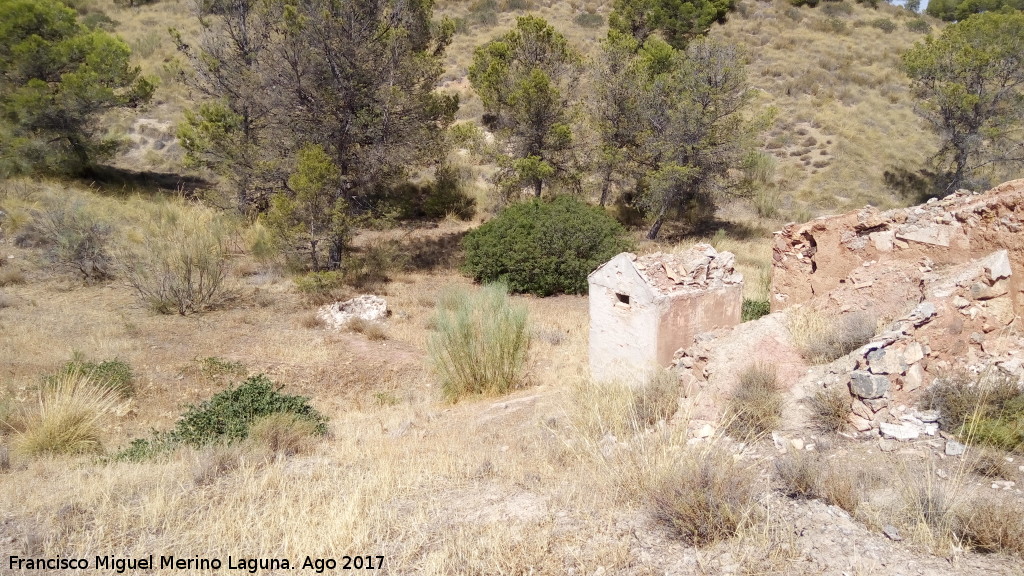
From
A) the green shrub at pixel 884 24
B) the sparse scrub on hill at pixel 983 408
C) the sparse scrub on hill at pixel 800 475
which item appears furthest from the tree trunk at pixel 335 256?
the green shrub at pixel 884 24

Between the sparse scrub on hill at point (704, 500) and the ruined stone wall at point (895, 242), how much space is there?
372 centimetres

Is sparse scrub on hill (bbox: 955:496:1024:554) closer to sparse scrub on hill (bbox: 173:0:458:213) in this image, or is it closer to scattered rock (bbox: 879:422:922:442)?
scattered rock (bbox: 879:422:922:442)

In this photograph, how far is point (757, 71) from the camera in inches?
1154

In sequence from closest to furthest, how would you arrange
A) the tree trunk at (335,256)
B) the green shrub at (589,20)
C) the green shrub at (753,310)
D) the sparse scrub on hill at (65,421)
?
the sparse scrub on hill at (65,421), the green shrub at (753,310), the tree trunk at (335,256), the green shrub at (589,20)

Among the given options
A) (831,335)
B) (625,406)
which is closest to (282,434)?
(625,406)

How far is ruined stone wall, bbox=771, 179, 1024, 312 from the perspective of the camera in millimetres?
5801

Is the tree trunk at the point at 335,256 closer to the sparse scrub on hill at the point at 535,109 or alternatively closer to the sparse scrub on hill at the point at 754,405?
the sparse scrub on hill at the point at 535,109

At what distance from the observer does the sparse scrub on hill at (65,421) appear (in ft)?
20.3

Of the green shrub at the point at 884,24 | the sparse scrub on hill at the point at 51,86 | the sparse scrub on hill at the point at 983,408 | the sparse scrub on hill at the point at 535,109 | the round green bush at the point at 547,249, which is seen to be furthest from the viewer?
the green shrub at the point at 884,24

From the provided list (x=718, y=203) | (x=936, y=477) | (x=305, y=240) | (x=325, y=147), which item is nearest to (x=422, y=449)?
(x=936, y=477)

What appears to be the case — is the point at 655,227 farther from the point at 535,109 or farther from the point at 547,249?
the point at 547,249

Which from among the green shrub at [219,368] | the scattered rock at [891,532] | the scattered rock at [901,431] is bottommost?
the green shrub at [219,368]

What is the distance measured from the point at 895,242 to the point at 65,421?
9201mm

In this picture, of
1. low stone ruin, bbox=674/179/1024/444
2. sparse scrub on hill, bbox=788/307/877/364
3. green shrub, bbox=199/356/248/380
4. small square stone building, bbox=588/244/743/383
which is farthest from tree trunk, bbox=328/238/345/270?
sparse scrub on hill, bbox=788/307/877/364
